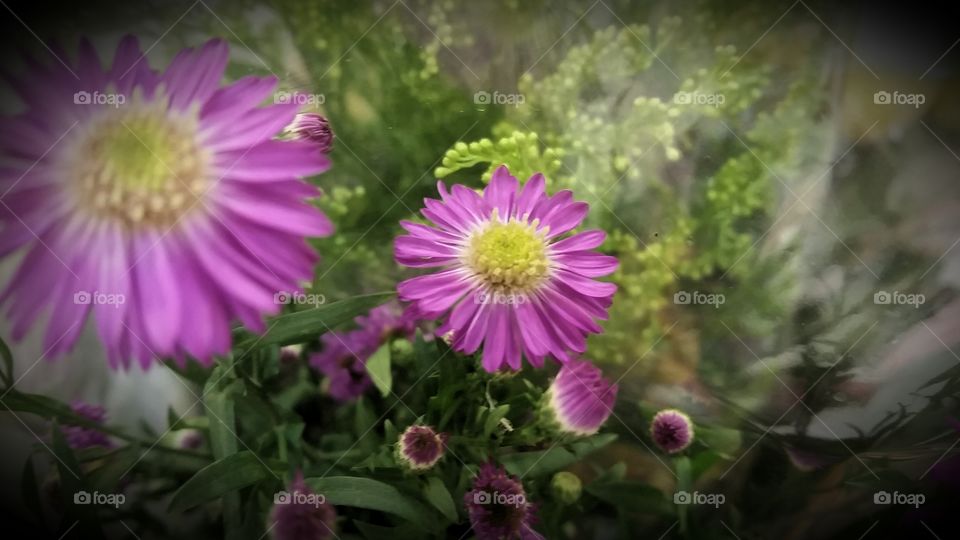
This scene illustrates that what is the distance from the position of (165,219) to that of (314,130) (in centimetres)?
18

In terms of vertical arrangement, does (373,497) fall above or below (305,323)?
below

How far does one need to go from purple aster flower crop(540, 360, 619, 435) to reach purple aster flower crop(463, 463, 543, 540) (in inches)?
3.3

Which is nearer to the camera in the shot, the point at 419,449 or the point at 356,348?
the point at 419,449

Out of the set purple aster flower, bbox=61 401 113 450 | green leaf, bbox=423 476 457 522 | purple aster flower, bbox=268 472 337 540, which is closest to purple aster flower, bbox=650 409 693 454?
green leaf, bbox=423 476 457 522

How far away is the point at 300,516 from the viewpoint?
2.59 feet

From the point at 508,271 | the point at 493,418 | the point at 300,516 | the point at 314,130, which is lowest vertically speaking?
the point at 300,516

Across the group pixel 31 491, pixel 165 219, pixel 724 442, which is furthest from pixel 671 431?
pixel 31 491

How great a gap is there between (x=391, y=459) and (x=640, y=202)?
1.38 feet

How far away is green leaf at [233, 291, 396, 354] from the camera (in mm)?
767

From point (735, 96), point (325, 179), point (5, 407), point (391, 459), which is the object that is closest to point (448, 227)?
point (325, 179)

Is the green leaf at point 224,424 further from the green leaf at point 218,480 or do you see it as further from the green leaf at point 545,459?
the green leaf at point 545,459

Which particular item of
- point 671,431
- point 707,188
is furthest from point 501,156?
point 671,431

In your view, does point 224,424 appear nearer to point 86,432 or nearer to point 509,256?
point 86,432

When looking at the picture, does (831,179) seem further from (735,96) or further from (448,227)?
(448,227)
